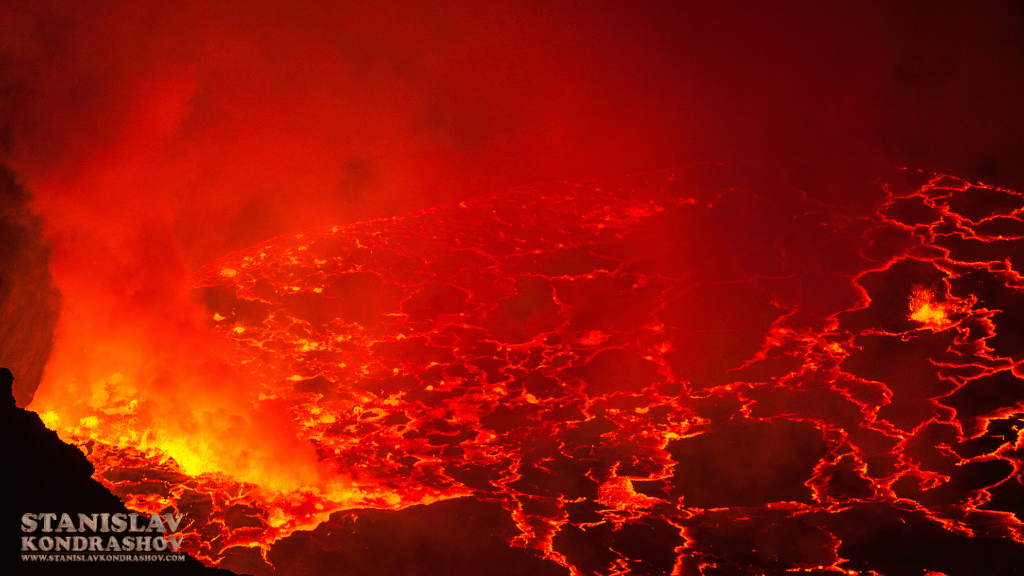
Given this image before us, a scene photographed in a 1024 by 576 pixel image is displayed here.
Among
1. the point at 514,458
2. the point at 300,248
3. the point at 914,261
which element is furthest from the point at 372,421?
the point at 914,261

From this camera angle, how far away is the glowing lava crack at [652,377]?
518cm

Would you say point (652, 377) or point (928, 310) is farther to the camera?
point (928, 310)

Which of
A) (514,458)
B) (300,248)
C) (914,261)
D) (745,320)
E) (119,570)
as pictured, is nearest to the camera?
(119,570)

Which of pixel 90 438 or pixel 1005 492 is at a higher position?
pixel 90 438

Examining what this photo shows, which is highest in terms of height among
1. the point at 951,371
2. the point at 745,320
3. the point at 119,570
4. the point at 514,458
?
the point at 745,320

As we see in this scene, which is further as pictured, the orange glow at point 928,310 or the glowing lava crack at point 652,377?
the orange glow at point 928,310

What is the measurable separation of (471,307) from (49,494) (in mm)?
6715

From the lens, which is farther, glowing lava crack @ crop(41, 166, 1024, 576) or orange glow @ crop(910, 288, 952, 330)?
orange glow @ crop(910, 288, 952, 330)

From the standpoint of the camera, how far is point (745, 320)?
7.98 m

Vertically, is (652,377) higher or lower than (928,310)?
lower

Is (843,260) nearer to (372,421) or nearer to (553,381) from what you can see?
(553,381)

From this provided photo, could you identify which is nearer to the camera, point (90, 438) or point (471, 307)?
point (90, 438)

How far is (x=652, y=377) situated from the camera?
23.6ft

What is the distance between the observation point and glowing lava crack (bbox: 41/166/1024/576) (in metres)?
5.18
